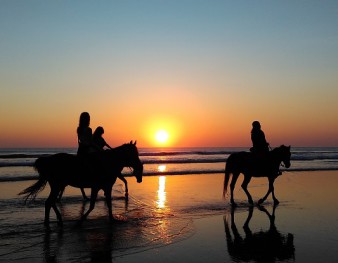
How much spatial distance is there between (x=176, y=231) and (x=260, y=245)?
189 cm

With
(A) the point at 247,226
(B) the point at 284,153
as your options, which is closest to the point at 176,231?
(A) the point at 247,226

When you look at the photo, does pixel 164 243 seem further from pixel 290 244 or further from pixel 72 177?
pixel 72 177

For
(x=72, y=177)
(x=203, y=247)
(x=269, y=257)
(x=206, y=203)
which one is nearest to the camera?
(x=269, y=257)

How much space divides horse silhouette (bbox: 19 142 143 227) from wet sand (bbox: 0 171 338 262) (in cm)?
72

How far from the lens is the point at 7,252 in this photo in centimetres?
630

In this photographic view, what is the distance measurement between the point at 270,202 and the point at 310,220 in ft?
10.3

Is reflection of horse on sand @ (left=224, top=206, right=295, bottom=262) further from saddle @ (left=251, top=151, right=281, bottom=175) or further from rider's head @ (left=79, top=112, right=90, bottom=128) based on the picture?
rider's head @ (left=79, top=112, right=90, bottom=128)

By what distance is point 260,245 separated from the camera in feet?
22.4

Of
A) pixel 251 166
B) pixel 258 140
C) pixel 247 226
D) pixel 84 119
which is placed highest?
pixel 84 119

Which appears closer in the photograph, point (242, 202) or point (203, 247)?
point (203, 247)

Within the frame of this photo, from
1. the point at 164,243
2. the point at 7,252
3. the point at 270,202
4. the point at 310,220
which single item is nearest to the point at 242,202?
the point at 270,202

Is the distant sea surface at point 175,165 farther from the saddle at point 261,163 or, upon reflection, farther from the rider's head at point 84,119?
the rider's head at point 84,119

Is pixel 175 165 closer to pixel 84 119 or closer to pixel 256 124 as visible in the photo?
pixel 256 124

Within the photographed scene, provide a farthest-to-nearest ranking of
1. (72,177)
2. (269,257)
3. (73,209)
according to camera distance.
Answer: (73,209)
(72,177)
(269,257)
